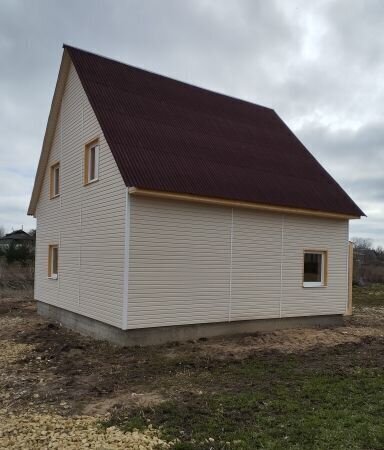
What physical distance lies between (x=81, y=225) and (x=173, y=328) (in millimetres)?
3775

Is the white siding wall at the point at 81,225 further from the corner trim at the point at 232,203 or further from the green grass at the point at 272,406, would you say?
the green grass at the point at 272,406

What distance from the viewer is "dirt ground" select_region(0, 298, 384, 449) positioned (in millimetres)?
5090

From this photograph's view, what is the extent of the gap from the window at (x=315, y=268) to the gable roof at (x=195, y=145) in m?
1.32

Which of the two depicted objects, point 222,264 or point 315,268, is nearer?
point 222,264

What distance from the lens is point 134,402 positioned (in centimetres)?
614

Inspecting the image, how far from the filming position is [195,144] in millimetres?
11711

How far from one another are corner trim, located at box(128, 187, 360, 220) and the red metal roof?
0.34 ft

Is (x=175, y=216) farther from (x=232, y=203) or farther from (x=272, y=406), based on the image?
(x=272, y=406)

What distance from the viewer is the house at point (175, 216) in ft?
32.1

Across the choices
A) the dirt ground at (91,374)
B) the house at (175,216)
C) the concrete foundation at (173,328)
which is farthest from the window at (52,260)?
the dirt ground at (91,374)

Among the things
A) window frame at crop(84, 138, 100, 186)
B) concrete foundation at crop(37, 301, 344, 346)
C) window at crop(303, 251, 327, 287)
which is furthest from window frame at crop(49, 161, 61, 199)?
window at crop(303, 251, 327, 287)

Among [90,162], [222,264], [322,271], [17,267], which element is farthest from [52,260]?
[17,267]

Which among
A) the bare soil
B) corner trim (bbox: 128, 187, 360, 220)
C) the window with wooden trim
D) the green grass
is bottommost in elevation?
the bare soil

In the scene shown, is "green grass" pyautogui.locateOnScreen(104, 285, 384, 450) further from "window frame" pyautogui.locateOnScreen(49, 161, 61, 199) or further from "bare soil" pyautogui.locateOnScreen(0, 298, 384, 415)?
"window frame" pyautogui.locateOnScreen(49, 161, 61, 199)
